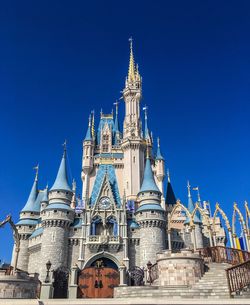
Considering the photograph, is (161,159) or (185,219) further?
(161,159)

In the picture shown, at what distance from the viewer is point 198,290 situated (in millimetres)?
15352

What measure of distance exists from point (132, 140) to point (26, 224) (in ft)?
72.5

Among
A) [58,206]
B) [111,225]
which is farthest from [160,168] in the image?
[58,206]

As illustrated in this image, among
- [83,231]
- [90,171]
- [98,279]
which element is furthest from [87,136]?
[98,279]

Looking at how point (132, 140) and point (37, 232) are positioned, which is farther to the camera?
point (132, 140)

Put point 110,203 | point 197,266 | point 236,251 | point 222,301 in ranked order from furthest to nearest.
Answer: point 110,203 < point 236,251 < point 197,266 < point 222,301

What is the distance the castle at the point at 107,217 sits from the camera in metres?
40.8

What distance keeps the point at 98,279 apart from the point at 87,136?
29.5 m

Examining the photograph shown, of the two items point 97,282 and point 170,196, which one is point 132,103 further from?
point 97,282

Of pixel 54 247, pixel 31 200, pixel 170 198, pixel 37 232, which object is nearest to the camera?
pixel 54 247

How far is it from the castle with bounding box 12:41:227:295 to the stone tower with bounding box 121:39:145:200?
167 mm

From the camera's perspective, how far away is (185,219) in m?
50.8

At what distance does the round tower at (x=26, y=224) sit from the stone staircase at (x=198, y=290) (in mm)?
29400

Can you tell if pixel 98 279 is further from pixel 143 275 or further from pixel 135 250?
pixel 135 250
